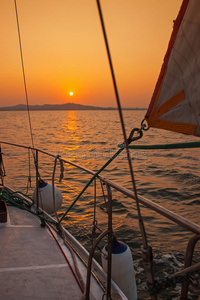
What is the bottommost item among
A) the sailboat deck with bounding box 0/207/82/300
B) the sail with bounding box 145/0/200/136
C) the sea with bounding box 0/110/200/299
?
the sea with bounding box 0/110/200/299

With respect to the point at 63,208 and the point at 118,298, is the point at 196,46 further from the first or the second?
the point at 63,208

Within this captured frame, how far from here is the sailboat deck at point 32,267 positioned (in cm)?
235

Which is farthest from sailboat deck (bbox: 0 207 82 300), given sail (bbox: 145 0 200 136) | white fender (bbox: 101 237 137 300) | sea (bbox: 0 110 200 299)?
sail (bbox: 145 0 200 136)

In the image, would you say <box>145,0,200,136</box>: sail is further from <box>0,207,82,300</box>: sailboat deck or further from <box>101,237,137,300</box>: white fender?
<box>0,207,82,300</box>: sailboat deck

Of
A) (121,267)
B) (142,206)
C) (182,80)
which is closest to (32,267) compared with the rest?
(121,267)

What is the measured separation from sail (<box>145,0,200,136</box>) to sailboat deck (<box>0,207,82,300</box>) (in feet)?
5.71

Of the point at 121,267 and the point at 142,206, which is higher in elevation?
the point at 121,267

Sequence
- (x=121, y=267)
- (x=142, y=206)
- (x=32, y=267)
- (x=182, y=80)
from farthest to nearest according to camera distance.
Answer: (x=142, y=206), (x=32, y=267), (x=121, y=267), (x=182, y=80)

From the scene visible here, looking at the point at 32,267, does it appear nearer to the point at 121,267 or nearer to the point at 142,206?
the point at 121,267

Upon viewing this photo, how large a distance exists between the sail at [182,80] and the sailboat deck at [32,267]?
5.71 ft

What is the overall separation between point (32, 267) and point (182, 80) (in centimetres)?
232

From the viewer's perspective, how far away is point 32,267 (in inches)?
107

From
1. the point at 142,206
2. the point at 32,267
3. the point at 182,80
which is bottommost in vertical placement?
the point at 142,206

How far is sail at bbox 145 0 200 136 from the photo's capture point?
1.71 meters
